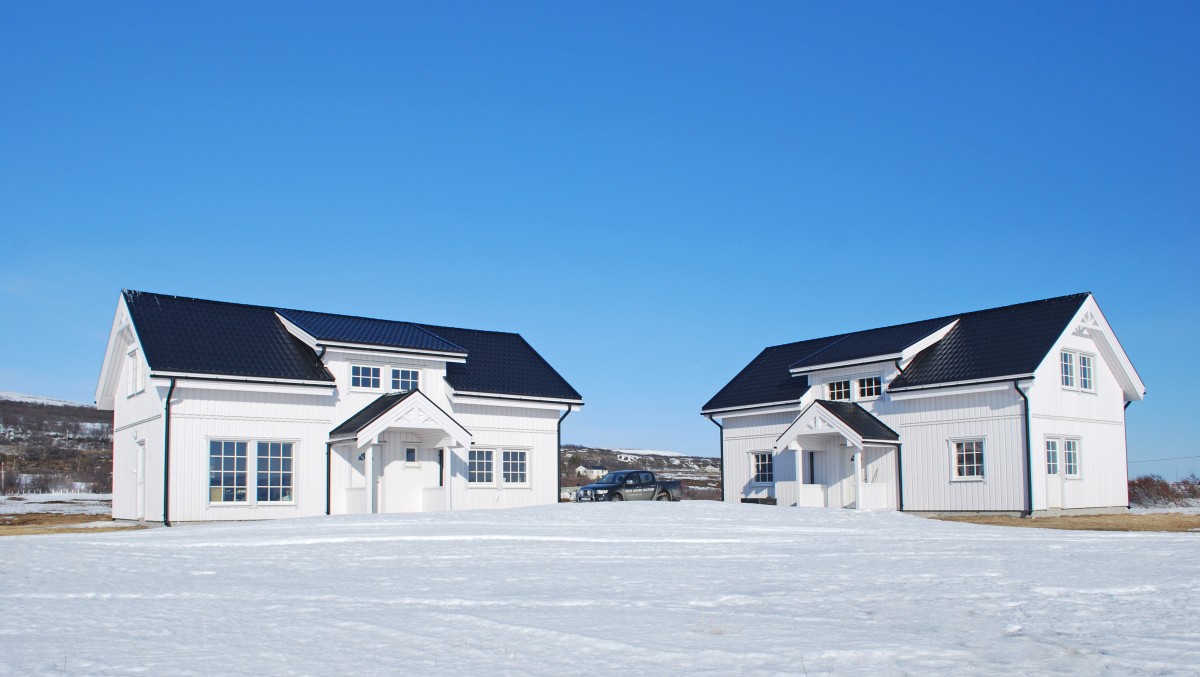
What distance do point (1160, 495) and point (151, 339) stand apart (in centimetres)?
3228

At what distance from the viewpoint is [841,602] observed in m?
8.26

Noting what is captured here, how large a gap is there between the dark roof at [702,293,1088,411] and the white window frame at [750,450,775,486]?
65.5 inches

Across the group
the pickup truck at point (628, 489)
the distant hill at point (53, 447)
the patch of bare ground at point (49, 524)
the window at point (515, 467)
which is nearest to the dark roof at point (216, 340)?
the patch of bare ground at point (49, 524)

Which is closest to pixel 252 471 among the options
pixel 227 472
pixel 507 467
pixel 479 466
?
pixel 227 472

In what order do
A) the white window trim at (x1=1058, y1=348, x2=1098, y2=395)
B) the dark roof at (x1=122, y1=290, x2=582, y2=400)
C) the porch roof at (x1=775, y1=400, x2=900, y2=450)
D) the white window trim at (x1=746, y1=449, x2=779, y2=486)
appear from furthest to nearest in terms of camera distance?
the white window trim at (x1=746, y1=449, x2=779, y2=486) → the porch roof at (x1=775, y1=400, x2=900, y2=450) → the white window trim at (x1=1058, y1=348, x2=1098, y2=395) → the dark roof at (x1=122, y1=290, x2=582, y2=400)

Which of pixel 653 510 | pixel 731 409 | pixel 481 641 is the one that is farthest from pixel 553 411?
pixel 481 641

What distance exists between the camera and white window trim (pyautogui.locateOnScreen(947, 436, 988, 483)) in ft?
87.7

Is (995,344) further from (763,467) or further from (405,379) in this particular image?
(405,379)

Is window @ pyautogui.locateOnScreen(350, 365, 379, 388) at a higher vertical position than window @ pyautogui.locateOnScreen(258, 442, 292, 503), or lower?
higher

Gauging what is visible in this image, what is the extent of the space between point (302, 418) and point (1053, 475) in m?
19.3

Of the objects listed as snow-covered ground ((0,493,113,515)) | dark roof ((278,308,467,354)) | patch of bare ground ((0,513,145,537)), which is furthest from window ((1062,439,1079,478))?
snow-covered ground ((0,493,113,515))

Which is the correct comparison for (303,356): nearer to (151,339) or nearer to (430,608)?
(151,339)

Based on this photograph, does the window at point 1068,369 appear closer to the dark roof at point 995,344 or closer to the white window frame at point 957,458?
the dark roof at point 995,344

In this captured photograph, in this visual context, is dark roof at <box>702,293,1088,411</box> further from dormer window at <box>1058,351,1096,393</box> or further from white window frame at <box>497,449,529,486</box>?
white window frame at <box>497,449,529,486</box>
